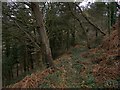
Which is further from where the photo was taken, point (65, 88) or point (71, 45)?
point (71, 45)

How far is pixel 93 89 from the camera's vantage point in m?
7.47

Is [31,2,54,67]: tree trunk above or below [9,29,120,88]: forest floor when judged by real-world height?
above

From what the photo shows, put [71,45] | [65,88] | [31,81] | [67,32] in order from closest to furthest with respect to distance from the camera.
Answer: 1. [65,88]
2. [31,81]
3. [67,32]
4. [71,45]

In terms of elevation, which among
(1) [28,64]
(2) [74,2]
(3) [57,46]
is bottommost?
(1) [28,64]

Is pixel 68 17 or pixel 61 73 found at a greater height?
pixel 68 17

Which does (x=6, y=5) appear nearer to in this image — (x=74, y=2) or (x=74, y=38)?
(x=74, y=2)

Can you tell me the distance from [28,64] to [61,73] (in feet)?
56.9

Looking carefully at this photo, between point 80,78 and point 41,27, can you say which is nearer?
point 80,78

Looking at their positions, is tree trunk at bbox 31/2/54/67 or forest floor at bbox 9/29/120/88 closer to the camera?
forest floor at bbox 9/29/120/88

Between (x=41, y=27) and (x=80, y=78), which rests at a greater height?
(x=41, y=27)

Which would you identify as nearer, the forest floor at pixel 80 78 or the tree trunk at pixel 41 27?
the forest floor at pixel 80 78

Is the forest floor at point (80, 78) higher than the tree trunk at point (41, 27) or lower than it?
lower

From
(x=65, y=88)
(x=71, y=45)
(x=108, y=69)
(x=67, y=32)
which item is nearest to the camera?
(x=65, y=88)

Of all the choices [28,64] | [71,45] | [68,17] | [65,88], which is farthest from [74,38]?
[65,88]
